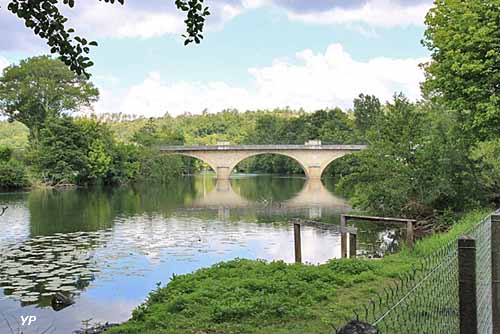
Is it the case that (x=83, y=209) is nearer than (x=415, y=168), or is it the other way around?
(x=415, y=168)

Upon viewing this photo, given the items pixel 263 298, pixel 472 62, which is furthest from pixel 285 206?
pixel 263 298

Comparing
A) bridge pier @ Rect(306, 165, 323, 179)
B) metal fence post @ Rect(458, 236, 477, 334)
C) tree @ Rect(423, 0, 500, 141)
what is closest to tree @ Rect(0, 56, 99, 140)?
bridge pier @ Rect(306, 165, 323, 179)

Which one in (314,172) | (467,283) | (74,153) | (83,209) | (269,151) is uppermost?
(269,151)

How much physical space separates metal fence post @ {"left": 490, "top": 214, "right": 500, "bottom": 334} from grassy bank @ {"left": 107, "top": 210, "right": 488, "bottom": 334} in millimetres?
2124

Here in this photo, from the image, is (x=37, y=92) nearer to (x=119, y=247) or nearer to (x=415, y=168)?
(x=119, y=247)

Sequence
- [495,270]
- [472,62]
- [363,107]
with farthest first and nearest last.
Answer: [363,107] → [472,62] → [495,270]

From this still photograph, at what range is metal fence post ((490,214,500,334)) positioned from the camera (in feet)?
11.9

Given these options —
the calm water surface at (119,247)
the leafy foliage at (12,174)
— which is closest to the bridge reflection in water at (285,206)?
the calm water surface at (119,247)

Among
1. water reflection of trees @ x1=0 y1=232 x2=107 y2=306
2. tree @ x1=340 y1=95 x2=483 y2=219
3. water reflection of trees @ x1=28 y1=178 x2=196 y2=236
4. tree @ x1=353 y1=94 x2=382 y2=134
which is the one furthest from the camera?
tree @ x1=353 y1=94 x2=382 y2=134

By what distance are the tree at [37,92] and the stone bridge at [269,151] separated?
40.7 feet

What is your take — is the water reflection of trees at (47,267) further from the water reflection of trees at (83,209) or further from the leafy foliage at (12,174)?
the leafy foliage at (12,174)

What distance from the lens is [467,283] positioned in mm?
2695

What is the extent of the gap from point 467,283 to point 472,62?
37.9ft

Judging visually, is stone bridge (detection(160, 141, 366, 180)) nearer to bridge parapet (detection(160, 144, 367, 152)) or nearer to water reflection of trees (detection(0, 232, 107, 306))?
bridge parapet (detection(160, 144, 367, 152))
